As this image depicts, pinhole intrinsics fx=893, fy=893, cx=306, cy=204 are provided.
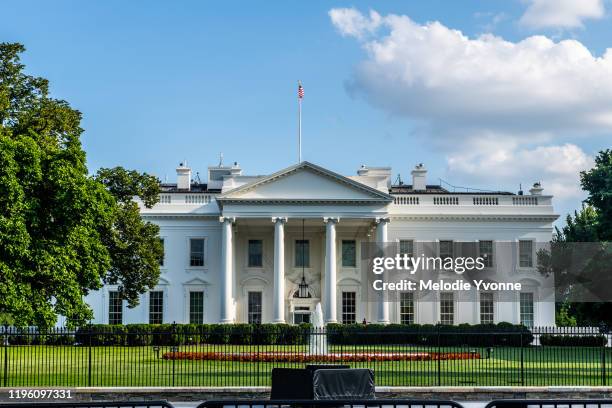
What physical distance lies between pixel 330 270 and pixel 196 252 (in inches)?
396

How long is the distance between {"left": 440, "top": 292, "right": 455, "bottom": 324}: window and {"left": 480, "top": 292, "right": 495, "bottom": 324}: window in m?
2.03

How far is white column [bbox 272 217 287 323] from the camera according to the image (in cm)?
5856

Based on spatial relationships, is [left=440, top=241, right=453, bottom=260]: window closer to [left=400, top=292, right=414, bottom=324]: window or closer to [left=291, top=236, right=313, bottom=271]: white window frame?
[left=400, top=292, right=414, bottom=324]: window

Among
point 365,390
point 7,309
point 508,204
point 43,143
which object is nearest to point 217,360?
Result: point 7,309

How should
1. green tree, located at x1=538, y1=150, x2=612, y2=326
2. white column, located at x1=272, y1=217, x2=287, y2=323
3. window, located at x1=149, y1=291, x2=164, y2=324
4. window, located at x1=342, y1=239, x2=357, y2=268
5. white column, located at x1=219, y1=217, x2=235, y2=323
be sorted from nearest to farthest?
green tree, located at x1=538, y1=150, x2=612, y2=326 < white column, located at x1=272, y1=217, x2=287, y2=323 < white column, located at x1=219, y1=217, x2=235, y2=323 < window, located at x1=149, y1=291, x2=164, y2=324 < window, located at x1=342, y1=239, x2=357, y2=268

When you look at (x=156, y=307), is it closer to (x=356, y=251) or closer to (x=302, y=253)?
(x=302, y=253)

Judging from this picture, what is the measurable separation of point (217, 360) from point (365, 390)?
57.5ft

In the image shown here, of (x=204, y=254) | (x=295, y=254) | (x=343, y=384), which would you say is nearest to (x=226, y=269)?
(x=204, y=254)

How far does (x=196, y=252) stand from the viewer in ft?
205

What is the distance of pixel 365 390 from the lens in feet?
49.6

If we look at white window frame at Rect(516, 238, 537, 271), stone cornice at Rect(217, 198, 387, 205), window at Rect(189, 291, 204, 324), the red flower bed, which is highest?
stone cornice at Rect(217, 198, 387, 205)

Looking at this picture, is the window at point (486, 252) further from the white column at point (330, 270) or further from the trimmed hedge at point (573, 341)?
the trimmed hedge at point (573, 341)

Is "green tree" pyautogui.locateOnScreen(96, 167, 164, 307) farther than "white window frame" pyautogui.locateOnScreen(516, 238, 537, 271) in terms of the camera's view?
No

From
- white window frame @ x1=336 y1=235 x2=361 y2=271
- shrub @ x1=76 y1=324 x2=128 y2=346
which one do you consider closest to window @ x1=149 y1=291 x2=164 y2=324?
shrub @ x1=76 y1=324 x2=128 y2=346
